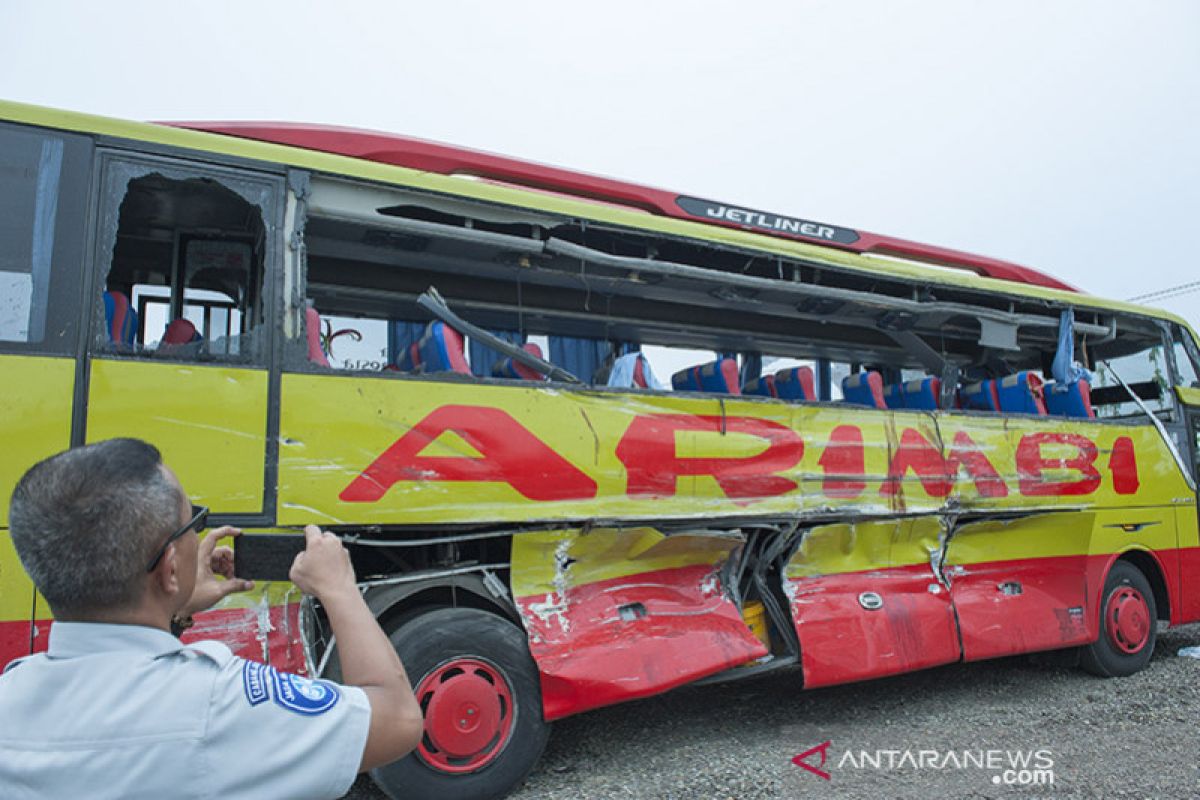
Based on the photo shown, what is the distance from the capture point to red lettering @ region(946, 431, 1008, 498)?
5488mm

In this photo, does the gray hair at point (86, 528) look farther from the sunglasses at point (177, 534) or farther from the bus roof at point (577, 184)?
the bus roof at point (577, 184)

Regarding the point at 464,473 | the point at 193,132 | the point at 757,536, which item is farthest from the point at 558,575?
the point at 193,132

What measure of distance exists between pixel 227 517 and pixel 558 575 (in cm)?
161

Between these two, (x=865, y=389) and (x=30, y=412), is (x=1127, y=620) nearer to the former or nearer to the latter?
(x=865, y=389)

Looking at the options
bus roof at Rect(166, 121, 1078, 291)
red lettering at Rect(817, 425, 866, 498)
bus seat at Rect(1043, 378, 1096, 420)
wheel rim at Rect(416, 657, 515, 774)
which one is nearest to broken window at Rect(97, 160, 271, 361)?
bus roof at Rect(166, 121, 1078, 291)

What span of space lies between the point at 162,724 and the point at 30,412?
2449 millimetres

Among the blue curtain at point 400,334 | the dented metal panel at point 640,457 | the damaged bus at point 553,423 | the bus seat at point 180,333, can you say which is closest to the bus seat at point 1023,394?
the damaged bus at point 553,423

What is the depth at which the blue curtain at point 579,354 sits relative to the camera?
5879 mm

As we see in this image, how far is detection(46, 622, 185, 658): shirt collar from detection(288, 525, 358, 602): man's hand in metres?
0.25

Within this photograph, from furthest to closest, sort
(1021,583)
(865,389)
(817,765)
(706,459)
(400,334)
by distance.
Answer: (865,389) → (1021,583) → (400,334) → (706,459) → (817,765)

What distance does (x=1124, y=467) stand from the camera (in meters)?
6.30

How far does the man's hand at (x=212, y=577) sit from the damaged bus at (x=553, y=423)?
13cm

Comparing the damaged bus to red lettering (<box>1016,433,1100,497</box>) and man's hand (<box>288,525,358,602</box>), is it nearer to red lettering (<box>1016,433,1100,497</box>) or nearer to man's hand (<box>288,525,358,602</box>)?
red lettering (<box>1016,433,1100,497</box>)

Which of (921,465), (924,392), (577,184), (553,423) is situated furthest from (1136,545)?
(577,184)
